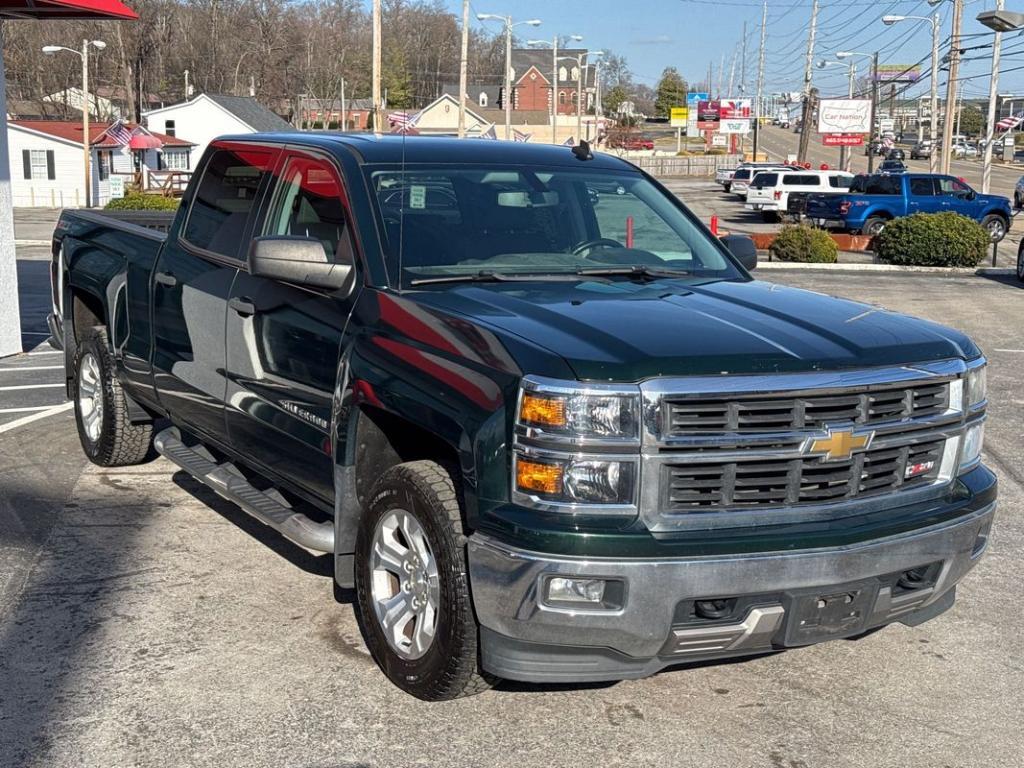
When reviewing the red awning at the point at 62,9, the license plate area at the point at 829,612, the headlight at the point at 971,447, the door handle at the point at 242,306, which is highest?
the red awning at the point at 62,9

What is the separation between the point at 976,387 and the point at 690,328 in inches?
45.4

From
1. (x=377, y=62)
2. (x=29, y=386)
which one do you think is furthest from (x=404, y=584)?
(x=377, y=62)

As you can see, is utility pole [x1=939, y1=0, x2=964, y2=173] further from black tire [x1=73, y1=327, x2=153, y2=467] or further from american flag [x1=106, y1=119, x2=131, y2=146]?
black tire [x1=73, y1=327, x2=153, y2=467]

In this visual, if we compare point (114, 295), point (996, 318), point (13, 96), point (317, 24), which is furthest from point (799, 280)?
point (317, 24)

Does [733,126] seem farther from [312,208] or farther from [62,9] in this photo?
[312,208]

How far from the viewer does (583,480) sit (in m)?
3.84

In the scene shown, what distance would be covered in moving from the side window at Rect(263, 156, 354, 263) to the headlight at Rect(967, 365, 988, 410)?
2364 millimetres

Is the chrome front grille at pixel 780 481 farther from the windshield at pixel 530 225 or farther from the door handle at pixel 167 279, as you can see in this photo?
the door handle at pixel 167 279

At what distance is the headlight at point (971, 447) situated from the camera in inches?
179

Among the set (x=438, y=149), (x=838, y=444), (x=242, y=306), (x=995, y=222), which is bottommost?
(x=995, y=222)

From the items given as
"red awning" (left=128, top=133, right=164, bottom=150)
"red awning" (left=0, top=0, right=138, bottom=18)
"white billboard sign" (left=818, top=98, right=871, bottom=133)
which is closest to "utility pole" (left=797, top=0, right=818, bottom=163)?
"white billboard sign" (left=818, top=98, right=871, bottom=133)

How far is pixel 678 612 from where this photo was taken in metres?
3.84

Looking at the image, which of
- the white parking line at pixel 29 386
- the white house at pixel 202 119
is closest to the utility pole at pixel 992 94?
the white parking line at pixel 29 386

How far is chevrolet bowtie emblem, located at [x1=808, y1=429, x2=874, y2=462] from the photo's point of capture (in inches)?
157
